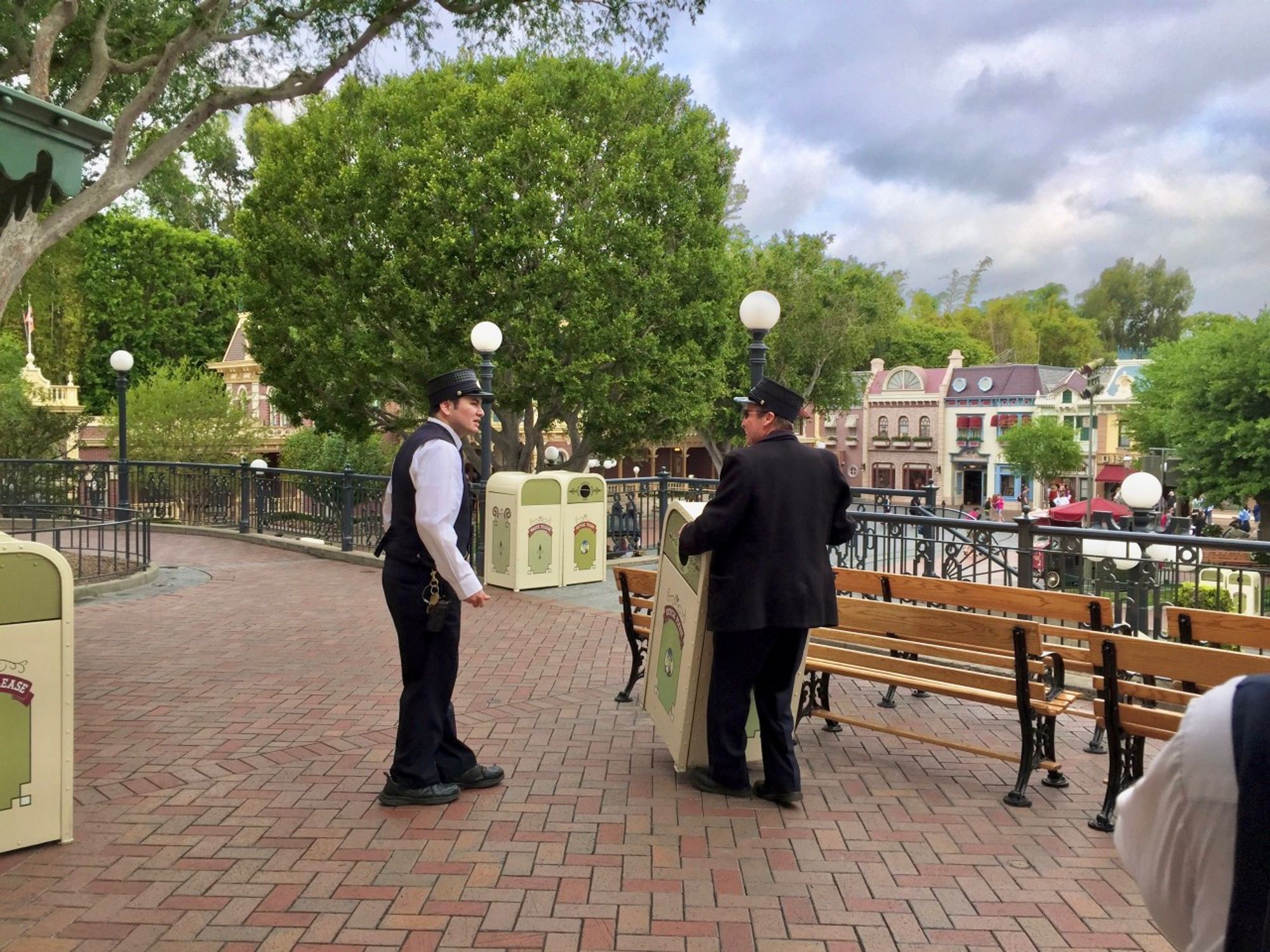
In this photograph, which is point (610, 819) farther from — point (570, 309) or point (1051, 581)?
point (570, 309)

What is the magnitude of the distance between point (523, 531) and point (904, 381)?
57268mm

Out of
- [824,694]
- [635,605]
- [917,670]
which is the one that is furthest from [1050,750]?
[635,605]

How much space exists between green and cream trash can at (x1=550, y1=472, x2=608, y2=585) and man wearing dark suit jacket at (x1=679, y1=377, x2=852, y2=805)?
6709mm

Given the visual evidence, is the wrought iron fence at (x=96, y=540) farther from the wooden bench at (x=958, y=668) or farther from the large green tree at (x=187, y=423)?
the large green tree at (x=187, y=423)

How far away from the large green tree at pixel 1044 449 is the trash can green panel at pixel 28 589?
186ft

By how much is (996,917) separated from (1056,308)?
302 feet

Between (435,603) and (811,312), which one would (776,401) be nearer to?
(435,603)

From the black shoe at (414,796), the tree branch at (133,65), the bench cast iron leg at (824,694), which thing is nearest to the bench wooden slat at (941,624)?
the bench cast iron leg at (824,694)

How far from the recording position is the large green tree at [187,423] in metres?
28.1

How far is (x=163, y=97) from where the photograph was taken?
13.3 meters

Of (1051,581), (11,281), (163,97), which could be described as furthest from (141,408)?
(1051,581)

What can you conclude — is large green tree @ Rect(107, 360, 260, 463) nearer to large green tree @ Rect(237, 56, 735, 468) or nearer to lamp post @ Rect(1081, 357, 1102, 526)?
large green tree @ Rect(237, 56, 735, 468)

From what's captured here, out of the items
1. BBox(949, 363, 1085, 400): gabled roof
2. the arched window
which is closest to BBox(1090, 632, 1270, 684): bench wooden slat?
BBox(949, 363, 1085, 400): gabled roof

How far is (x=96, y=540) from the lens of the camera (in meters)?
14.3
